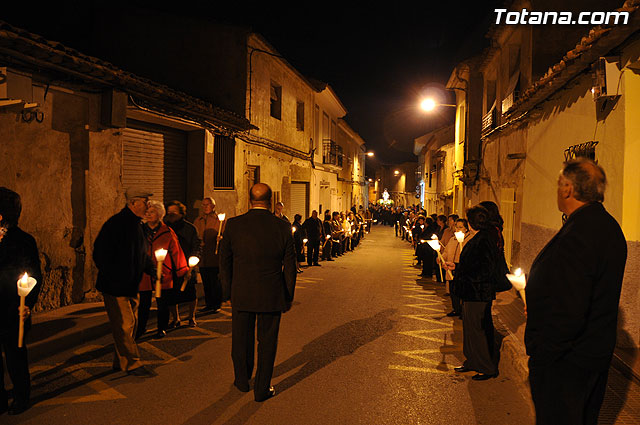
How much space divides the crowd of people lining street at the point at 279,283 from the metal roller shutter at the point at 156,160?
2554 mm

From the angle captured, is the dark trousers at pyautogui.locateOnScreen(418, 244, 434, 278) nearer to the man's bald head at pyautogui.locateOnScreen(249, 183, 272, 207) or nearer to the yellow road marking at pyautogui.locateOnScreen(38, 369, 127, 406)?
the man's bald head at pyautogui.locateOnScreen(249, 183, 272, 207)

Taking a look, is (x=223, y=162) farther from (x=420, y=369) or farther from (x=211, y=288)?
(x=420, y=369)

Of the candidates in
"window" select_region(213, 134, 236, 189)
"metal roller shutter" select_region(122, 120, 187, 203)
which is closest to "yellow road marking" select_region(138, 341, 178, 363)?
"metal roller shutter" select_region(122, 120, 187, 203)

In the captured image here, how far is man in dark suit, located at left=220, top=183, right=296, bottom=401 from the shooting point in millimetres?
4469

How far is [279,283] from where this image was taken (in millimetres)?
4547

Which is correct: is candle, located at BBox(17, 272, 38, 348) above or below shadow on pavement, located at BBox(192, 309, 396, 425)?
above

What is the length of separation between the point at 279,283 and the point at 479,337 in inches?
95.5

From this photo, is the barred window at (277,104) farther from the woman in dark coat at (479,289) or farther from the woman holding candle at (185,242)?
the woman in dark coat at (479,289)

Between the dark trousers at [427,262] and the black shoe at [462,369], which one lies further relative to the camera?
the dark trousers at [427,262]

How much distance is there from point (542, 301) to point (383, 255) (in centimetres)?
1706

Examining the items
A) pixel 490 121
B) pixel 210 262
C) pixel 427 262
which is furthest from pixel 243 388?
pixel 490 121

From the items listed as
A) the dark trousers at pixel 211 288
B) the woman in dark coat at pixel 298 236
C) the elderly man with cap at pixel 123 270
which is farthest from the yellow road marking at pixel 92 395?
the woman in dark coat at pixel 298 236

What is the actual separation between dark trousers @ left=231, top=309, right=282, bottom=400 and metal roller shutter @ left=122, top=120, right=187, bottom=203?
6.34 meters

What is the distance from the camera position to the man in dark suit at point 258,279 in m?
4.47
